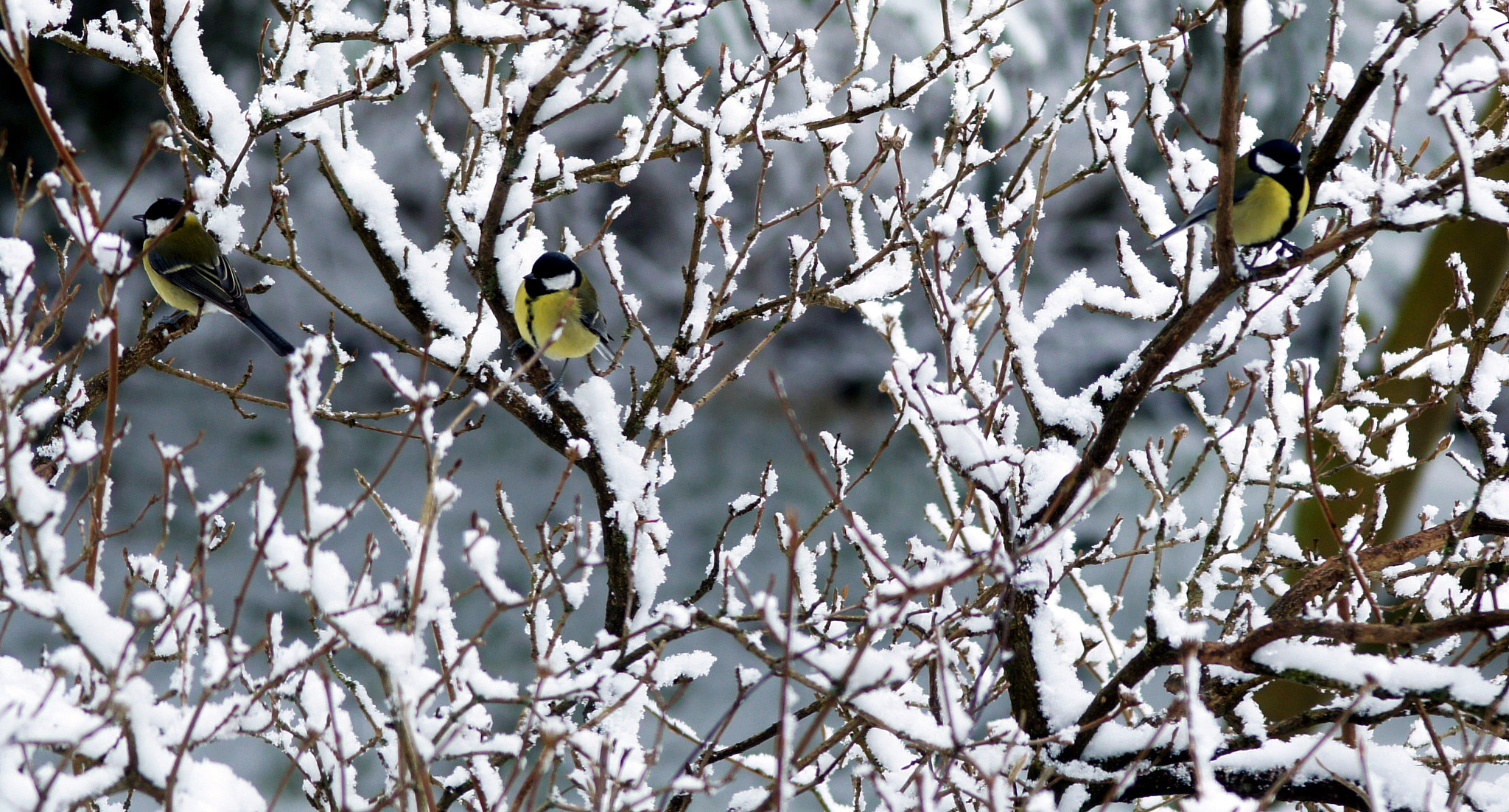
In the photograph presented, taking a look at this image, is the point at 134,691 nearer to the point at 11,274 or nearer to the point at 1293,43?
the point at 11,274

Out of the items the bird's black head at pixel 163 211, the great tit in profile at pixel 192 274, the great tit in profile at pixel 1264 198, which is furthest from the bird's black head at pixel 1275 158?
the bird's black head at pixel 163 211

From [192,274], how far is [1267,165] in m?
3.06

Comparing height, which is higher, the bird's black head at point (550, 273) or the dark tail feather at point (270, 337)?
the dark tail feather at point (270, 337)

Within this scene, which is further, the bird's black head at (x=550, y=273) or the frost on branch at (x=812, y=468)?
the bird's black head at (x=550, y=273)

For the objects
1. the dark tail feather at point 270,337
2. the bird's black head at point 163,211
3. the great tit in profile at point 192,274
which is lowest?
the dark tail feather at point 270,337

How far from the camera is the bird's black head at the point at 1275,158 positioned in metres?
2.42

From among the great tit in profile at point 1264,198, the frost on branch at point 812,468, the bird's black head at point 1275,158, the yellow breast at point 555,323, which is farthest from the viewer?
the yellow breast at point 555,323

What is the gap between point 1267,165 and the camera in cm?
247

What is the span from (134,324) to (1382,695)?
29.7 ft

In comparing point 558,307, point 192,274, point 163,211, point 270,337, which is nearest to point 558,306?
point 558,307

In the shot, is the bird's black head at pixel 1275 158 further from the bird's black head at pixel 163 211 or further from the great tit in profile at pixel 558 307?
the bird's black head at pixel 163 211

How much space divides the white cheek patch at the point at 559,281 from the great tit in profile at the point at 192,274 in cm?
102

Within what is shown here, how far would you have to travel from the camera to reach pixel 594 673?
1.64 metres

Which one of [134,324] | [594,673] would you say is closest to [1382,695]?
[594,673]
